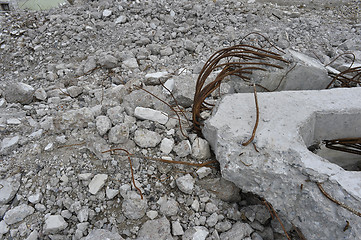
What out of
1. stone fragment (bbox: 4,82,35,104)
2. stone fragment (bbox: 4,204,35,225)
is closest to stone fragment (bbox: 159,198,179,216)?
stone fragment (bbox: 4,204,35,225)

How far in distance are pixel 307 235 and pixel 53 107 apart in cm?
293

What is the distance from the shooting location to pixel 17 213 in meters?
2.03

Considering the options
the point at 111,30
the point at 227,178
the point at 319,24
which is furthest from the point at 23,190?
the point at 319,24

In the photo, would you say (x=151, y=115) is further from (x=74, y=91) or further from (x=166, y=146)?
(x=74, y=91)

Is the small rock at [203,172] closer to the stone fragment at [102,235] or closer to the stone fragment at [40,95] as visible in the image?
the stone fragment at [102,235]

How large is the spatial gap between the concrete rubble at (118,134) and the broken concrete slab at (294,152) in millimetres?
45

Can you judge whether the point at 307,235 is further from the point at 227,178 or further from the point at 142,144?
the point at 142,144

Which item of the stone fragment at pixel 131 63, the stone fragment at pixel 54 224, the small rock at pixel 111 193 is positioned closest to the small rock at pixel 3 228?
the stone fragment at pixel 54 224

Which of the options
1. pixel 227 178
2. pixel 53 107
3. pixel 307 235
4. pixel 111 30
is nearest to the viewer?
pixel 307 235

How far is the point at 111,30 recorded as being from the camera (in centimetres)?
495

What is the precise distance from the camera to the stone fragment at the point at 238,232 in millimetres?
1949

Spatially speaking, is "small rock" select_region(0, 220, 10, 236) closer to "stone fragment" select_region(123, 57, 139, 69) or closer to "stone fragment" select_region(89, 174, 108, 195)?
"stone fragment" select_region(89, 174, 108, 195)

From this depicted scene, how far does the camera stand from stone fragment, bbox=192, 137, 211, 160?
238cm

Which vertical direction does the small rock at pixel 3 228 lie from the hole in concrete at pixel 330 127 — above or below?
below
